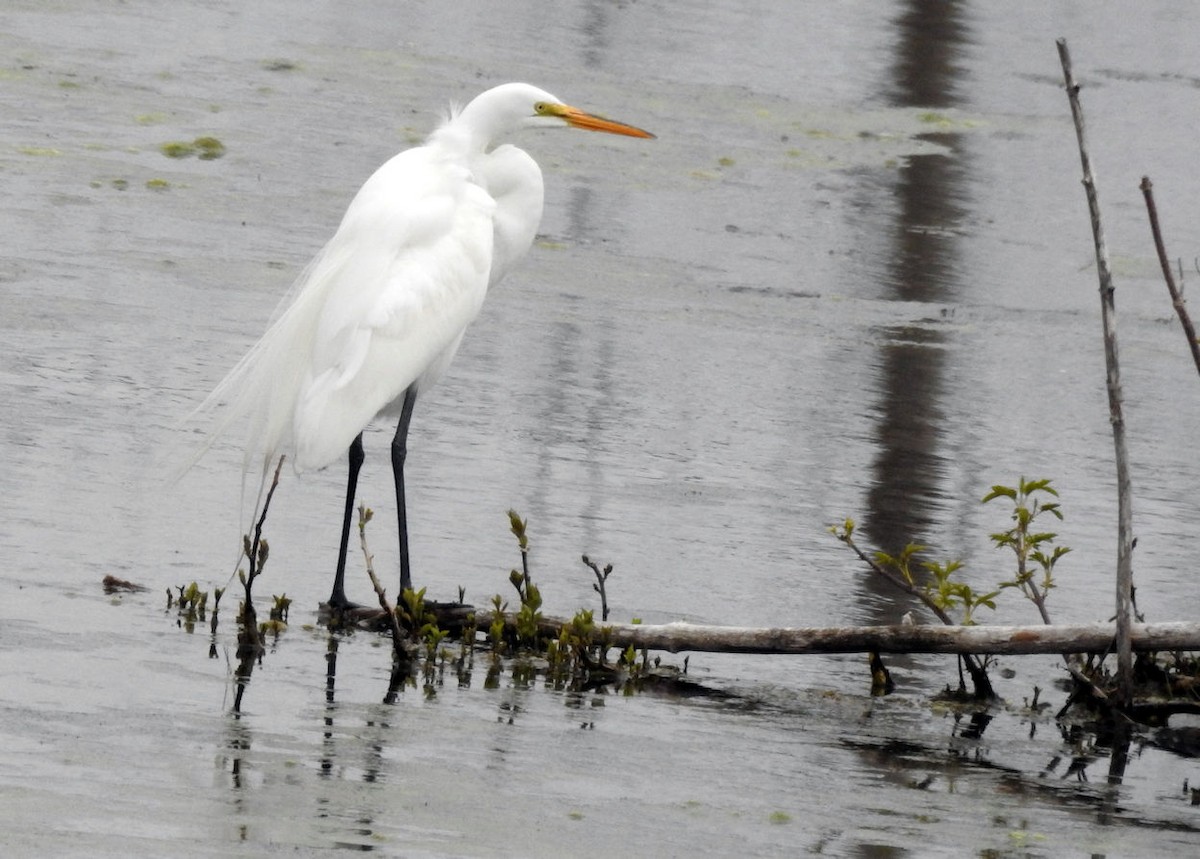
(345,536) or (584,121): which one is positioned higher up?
(584,121)

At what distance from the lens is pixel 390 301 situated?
5.72 metres

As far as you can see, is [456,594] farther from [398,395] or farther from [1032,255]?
[1032,255]

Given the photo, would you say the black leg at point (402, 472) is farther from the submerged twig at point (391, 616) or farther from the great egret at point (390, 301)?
the submerged twig at point (391, 616)

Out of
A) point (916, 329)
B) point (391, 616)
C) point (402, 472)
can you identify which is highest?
point (916, 329)

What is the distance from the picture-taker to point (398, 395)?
19.9ft

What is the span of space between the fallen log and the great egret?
909mm

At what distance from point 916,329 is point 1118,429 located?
176 inches

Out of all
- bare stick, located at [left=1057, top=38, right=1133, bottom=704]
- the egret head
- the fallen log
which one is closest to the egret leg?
the fallen log

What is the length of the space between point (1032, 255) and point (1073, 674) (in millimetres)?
6657

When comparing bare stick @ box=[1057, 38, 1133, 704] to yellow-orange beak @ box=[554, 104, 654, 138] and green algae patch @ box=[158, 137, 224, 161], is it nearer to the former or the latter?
yellow-orange beak @ box=[554, 104, 654, 138]

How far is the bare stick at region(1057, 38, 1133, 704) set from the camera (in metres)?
4.92

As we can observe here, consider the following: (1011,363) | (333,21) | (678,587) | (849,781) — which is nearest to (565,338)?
(1011,363)

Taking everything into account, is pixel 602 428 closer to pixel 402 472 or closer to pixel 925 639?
pixel 402 472

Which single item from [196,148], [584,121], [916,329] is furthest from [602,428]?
[196,148]
